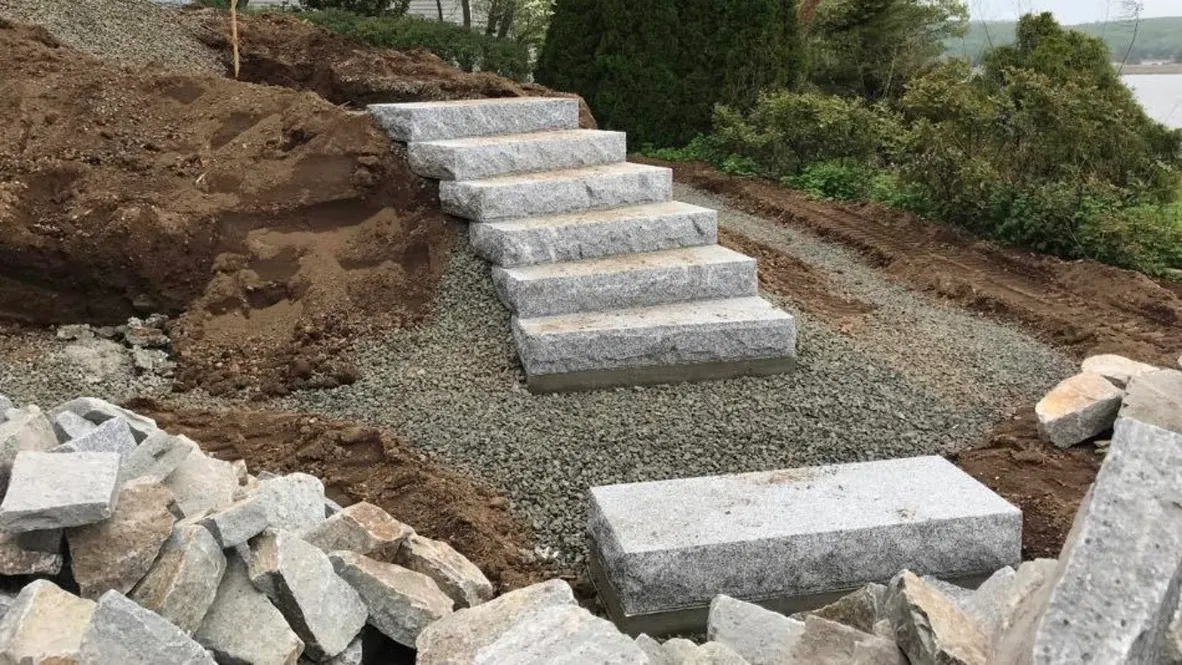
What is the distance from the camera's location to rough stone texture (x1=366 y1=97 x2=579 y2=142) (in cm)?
581

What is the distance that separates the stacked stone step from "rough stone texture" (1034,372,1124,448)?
120 centimetres

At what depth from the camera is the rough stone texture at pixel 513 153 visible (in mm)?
5637

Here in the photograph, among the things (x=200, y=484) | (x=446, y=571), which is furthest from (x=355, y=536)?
(x=200, y=484)

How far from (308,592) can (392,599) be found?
9.3 inches

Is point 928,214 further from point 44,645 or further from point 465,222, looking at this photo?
point 44,645

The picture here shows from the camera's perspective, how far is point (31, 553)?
8.11 ft

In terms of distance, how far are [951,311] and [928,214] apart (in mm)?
1984

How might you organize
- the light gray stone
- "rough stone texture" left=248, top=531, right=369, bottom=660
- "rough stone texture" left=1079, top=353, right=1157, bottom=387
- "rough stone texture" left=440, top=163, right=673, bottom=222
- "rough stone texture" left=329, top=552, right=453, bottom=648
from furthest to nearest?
"rough stone texture" left=440, top=163, right=673, bottom=222, "rough stone texture" left=1079, top=353, right=1157, bottom=387, the light gray stone, "rough stone texture" left=329, top=552, right=453, bottom=648, "rough stone texture" left=248, top=531, right=369, bottom=660

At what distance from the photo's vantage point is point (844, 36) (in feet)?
46.2

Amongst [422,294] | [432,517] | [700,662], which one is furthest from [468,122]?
[700,662]

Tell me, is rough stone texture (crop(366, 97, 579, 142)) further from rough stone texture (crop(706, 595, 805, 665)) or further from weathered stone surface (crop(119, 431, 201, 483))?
rough stone texture (crop(706, 595, 805, 665))

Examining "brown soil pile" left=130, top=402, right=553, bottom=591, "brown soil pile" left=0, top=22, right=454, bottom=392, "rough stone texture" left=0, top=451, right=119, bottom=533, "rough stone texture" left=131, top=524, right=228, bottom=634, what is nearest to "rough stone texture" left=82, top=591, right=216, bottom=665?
"rough stone texture" left=131, top=524, right=228, bottom=634

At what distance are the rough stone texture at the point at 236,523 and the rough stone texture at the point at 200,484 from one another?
273 millimetres

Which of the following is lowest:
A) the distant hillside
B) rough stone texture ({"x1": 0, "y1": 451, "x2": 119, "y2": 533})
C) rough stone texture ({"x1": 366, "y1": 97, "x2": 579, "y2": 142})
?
rough stone texture ({"x1": 0, "y1": 451, "x2": 119, "y2": 533})
